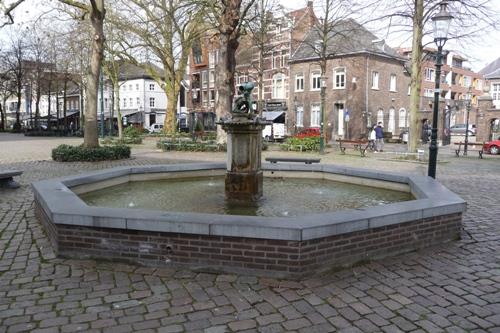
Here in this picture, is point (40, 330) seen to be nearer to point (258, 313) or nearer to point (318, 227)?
point (258, 313)

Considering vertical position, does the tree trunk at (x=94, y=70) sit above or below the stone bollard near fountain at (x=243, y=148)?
above

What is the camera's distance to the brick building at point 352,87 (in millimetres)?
39625

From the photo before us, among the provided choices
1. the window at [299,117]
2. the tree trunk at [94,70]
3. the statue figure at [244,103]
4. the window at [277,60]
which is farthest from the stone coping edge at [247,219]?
the window at [277,60]

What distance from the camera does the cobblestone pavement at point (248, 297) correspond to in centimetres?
377

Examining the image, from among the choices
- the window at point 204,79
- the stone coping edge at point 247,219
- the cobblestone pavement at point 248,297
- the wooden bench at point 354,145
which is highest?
the window at point 204,79

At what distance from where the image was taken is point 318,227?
4.59 m

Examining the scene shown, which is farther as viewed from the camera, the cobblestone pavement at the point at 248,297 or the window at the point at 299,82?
the window at the point at 299,82

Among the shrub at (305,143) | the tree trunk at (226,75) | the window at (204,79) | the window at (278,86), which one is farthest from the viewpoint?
the window at (204,79)

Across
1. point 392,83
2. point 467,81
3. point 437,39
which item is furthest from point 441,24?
point 467,81

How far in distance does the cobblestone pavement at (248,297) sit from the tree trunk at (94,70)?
Result: 1231 cm

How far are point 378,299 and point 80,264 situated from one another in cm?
338

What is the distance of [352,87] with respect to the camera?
39.9m

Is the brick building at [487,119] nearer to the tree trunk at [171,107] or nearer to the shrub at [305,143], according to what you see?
the shrub at [305,143]

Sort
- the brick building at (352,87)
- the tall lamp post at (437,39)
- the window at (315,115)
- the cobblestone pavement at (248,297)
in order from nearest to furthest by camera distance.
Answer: the cobblestone pavement at (248,297) < the tall lamp post at (437,39) < the brick building at (352,87) < the window at (315,115)
